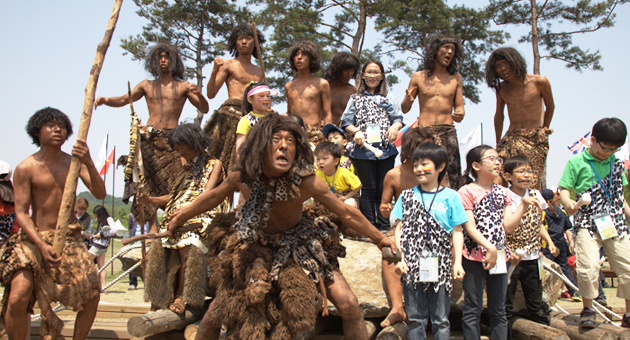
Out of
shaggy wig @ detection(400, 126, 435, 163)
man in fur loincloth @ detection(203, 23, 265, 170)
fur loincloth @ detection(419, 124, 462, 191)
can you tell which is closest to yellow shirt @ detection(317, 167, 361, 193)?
shaggy wig @ detection(400, 126, 435, 163)

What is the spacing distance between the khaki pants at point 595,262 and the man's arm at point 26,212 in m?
4.60

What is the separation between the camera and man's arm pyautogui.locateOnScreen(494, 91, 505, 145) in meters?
6.31

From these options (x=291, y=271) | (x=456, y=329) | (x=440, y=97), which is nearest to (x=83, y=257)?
(x=291, y=271)

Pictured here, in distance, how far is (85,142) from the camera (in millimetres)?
3887

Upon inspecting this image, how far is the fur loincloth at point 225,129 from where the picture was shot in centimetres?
630

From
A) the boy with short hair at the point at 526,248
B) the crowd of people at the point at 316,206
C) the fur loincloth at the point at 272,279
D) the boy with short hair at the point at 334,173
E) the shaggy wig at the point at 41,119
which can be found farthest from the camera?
the boy with short hair at the point at 334,173

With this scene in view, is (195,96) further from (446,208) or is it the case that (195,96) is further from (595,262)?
(595,262)

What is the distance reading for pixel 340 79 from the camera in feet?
22.6

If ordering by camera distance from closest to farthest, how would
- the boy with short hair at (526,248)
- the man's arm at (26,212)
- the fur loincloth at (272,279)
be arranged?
the fur loincloth at (272,279) < the man's arm at (26,212) < the boy with short hair at (526,248)

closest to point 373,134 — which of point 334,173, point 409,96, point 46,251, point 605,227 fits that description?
point 334,173

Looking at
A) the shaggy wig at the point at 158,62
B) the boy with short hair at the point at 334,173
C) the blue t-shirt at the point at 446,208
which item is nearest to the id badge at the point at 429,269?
A: the blue t-shirt at the point at 446,208

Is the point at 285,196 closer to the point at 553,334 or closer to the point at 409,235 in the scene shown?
the point at 409,235

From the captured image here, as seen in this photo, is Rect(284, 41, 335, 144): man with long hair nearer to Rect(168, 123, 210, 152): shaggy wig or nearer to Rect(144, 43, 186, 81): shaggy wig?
Rect(144, 43, 186, 81): shaggy wig

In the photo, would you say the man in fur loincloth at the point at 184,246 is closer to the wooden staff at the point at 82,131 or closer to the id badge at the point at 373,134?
the wooden staff at the point at 82,131
